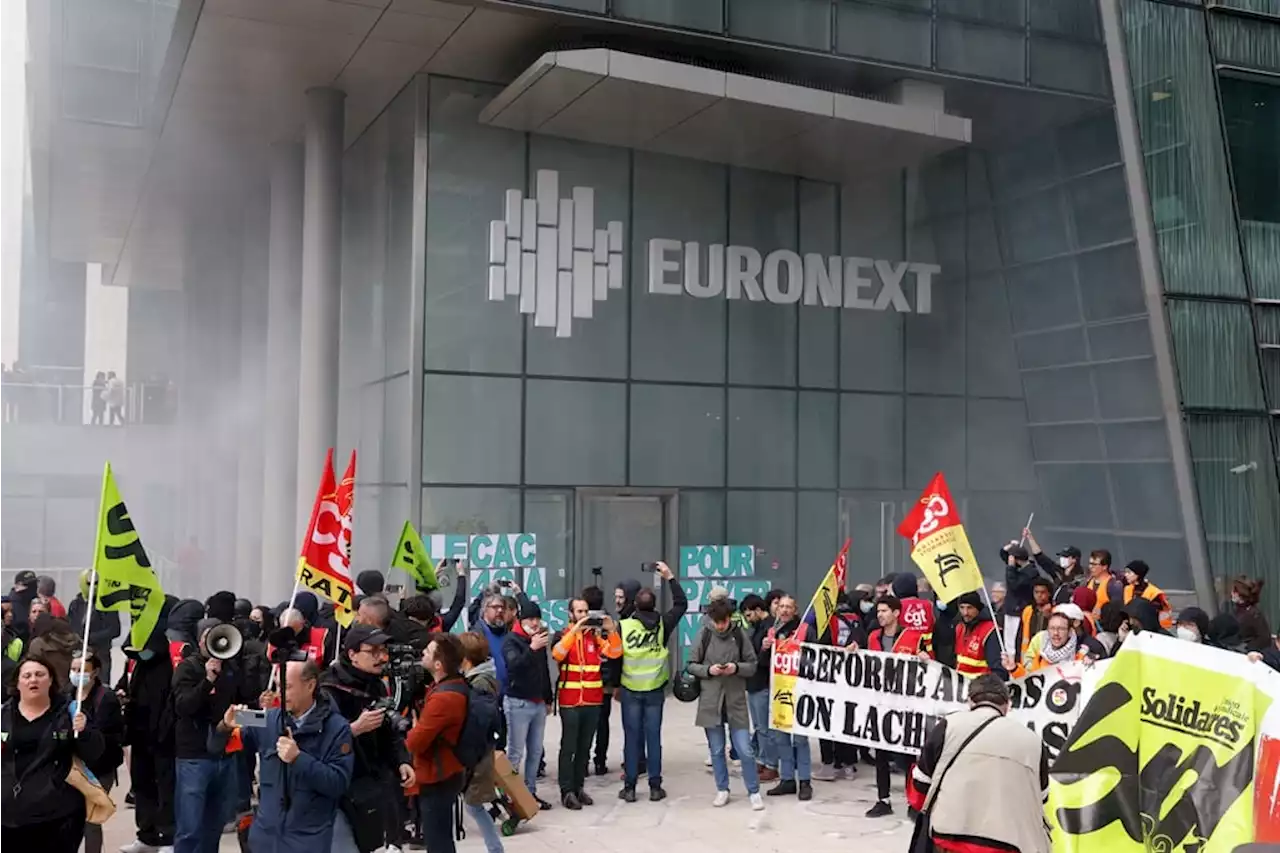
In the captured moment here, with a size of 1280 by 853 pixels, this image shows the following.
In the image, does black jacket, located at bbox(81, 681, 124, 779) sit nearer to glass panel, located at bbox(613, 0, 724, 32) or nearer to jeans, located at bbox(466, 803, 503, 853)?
jeans, located at bbox(466, 803, 503, 853)

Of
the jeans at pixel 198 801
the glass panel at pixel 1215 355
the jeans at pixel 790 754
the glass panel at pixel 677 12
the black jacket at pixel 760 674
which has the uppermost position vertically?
the glass panel at pixel 677 12

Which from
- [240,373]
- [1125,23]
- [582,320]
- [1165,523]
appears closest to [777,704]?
[582,320]

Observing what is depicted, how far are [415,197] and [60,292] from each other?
43.8m

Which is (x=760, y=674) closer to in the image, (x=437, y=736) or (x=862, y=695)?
(x=862, y=695)

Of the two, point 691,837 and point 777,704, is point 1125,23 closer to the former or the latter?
point 777,704

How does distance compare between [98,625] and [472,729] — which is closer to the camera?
[472,729]

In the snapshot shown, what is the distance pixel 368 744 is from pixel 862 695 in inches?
208

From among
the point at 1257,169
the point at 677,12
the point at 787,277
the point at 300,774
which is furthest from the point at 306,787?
the point at 1257,169

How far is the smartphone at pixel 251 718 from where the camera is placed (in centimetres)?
646

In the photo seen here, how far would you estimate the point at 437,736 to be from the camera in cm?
742

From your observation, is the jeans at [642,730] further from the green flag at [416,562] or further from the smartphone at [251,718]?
the smartphone at [251,718]

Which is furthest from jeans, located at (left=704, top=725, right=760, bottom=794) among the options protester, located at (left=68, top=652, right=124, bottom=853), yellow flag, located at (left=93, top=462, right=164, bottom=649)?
protester, located at (left=68, top=652, right=124, bottom=853)

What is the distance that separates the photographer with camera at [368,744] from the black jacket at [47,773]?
3.85 ft

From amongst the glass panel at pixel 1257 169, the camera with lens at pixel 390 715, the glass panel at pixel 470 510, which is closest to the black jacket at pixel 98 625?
the glass panel at pixel 470 510
